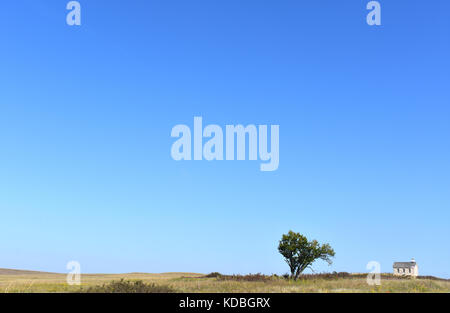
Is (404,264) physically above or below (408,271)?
above

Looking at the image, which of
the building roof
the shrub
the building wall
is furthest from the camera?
the building roof

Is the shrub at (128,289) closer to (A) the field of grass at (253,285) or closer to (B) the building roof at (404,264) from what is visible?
(A) the field of grass at (253,285)

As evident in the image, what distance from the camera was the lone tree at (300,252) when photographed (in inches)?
2308

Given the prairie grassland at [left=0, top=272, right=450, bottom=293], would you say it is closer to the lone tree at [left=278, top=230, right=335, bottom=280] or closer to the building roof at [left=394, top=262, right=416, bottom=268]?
the lone tree at [left=278, top=230, right=335, bottom=280]

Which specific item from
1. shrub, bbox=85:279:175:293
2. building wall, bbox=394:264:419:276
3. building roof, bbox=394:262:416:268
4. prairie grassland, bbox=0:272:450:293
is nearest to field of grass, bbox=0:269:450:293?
prairie grassland, bbox=0:272:450:293

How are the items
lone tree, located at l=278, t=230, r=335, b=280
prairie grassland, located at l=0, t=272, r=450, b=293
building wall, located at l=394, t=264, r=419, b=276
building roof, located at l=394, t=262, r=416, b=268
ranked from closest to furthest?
prairie grassland, located at l=0, t=272, r=450, b=293
lone tree, located at l=278, t=230, r=335, b=280
building wall, located at l=394, t=264, r=419, b=276
building roof, located at l=394, t=262, r=416, b=268

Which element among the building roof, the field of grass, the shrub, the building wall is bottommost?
the building wall

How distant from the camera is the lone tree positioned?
58625mm

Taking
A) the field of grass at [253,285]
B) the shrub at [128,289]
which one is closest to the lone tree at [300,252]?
the field of grass at [253,285]

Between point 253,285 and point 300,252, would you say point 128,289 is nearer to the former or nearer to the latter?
point 253,285

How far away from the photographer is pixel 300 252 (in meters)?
58.9

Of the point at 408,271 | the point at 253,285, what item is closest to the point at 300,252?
the point at 253,285

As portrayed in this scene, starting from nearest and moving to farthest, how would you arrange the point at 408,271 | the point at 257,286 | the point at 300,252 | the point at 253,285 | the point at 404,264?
1. the point at 257,286
2. the point at 253,285
3. the point at 300,252
4. the point at 408,271
5. the point at 404,264
